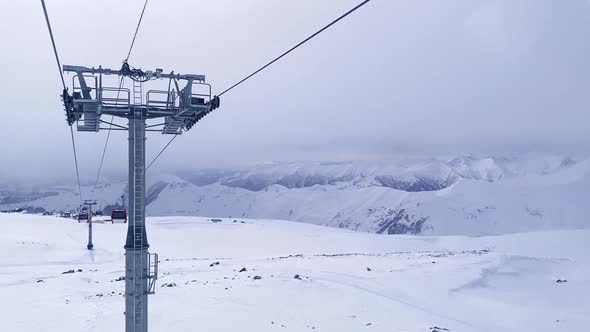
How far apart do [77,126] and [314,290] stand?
19.4m

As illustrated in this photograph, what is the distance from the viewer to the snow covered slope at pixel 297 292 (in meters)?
26.1

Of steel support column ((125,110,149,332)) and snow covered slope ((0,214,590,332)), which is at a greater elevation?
steel support column ((125,110,149,332))

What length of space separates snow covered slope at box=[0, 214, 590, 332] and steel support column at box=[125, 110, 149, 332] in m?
6.65

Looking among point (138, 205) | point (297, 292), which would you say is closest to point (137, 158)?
point (138, 205)

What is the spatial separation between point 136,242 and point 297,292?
16.4 meters

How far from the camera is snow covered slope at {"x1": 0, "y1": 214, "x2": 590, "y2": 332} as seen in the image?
26141 mm

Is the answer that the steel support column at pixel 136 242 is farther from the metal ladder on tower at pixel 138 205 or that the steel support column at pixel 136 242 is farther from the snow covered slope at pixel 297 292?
the snow covered slope at pixel 297 292

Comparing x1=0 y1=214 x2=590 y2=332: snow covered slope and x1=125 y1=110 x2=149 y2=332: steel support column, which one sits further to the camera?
x1=0 y1=214 x2=590 y2=332: snow covered slope

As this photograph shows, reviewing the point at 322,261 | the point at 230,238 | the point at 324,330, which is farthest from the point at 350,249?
the point at 324,330

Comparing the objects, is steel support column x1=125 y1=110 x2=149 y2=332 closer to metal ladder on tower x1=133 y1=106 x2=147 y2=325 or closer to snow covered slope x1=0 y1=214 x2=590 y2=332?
metal ladder on tower x1=133 y1=106 x2=147 y2=325

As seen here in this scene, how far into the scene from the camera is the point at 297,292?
106 ft

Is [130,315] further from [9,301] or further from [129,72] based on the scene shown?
[9,301]

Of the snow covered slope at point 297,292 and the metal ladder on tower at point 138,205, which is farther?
the snow covered slope at point 297,292

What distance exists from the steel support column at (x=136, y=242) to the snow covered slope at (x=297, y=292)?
6.65 meters
